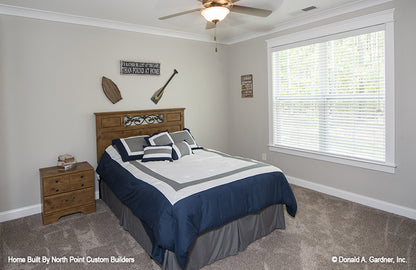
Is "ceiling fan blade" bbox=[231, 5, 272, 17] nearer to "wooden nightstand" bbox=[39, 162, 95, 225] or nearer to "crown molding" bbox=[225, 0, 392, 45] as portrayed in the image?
"crown molding" bbox=[225, 0, 392, 45]

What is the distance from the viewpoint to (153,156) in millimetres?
3480

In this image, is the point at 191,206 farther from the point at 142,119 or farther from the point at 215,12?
the point at 142,119

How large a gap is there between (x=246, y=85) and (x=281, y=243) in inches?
121

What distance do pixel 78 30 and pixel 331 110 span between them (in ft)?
11.9

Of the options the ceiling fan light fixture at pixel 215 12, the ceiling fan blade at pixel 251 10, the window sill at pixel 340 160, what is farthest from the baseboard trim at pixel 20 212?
the window sill at pixel 340 160

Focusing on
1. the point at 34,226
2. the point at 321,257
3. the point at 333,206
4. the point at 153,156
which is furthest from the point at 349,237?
the point at 34,226

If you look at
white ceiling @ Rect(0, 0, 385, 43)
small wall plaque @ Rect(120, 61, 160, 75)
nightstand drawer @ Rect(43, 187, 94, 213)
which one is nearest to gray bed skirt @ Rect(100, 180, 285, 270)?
nightstand drawer @ Rect(43, 187, 94, 213)

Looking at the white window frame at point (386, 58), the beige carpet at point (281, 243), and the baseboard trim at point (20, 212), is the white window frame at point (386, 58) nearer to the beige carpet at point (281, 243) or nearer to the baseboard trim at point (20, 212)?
the beige carpet at point (281, 243)

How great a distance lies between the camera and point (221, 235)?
2.48 meters

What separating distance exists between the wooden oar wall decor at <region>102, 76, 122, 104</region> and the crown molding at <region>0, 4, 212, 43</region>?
0.77 meters

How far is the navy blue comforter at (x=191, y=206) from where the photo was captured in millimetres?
2141

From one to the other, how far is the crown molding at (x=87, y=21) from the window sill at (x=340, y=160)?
8.04ft

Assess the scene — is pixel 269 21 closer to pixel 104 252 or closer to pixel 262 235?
pixel 262 235

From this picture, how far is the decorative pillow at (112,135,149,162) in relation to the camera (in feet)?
11.6
